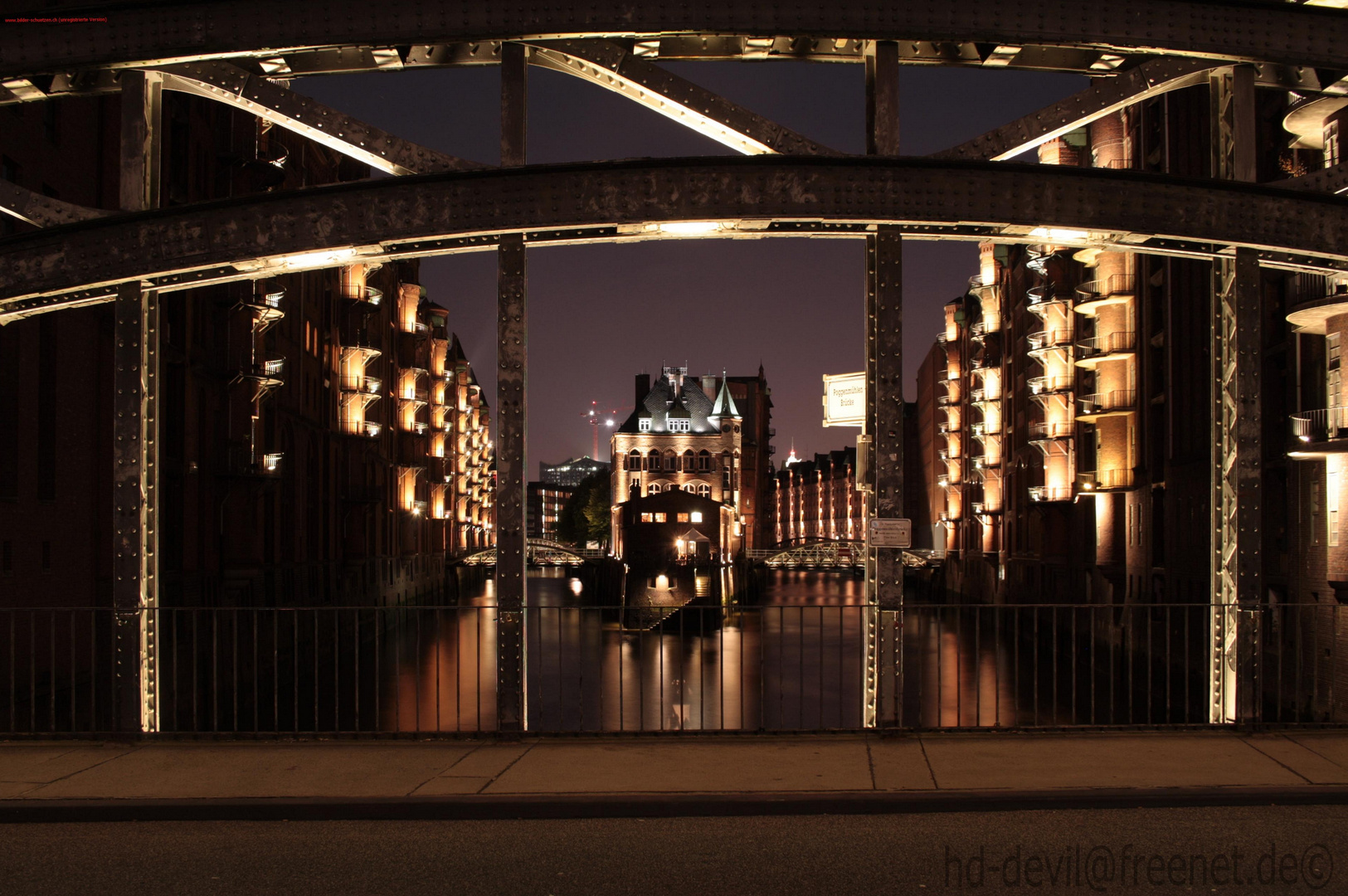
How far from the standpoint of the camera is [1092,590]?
1640 inches

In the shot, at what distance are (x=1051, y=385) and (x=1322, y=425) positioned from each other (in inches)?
989

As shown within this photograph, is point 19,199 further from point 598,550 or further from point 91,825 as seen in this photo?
point 598,550

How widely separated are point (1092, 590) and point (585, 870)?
128 ft

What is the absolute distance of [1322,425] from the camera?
67.9 ft

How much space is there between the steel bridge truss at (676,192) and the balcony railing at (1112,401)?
30391 millimetres

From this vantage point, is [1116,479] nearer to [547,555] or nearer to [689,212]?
[689,212]

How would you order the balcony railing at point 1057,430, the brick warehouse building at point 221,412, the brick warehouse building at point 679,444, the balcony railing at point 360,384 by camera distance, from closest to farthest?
the brick warehouse building at point 221,412 → the balcony railing at point 1057,430 → the balcony railing at point 360,384 → the brick warehouse building at point 679,444

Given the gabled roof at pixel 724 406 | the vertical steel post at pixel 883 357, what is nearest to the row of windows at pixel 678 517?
the gabled roof at pixel 724 406

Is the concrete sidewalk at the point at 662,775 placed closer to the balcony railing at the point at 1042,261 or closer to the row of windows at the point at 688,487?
the balcony railing at the point at 1042,261

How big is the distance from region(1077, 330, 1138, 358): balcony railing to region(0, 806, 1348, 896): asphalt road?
3347 cm

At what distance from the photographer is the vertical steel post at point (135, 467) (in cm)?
891

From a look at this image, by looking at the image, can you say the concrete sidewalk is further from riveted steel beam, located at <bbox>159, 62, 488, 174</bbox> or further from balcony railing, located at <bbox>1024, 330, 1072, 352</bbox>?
balcony railing, located at <bbox>1024, 330, 1072, 352</bbox>

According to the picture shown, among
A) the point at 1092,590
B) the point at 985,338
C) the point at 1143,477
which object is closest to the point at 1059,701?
the point at 1143,477

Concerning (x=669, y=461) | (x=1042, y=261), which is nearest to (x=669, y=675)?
(x=1042, y=261)
